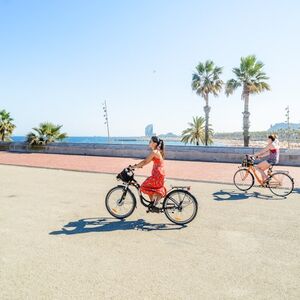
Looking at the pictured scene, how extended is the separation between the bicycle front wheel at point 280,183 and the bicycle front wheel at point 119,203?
197 inches

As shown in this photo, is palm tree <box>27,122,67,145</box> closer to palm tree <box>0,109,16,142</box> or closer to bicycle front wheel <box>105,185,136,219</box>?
palm tree <box>0,109,16,142</box>

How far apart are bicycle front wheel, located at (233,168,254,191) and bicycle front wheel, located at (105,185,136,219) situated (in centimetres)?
482

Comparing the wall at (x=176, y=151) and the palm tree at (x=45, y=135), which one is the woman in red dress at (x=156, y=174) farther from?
the palm tree at (x=45, y=135)

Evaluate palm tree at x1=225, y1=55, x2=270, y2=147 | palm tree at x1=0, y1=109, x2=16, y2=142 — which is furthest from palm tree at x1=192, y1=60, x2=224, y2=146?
palm tree at x1=0, y1=109, x2=16, y2=142

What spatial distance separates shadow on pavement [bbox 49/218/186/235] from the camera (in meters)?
5.84

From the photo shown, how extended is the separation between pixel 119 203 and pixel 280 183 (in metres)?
5.56

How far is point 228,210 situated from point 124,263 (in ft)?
12.5

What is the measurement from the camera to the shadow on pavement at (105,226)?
5.84 meters

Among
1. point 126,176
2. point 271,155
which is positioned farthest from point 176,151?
point 126,176

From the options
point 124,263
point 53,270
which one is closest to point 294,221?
point 124,263

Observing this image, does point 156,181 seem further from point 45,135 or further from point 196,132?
point 196,132

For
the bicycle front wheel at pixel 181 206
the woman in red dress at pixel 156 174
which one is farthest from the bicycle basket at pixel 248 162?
the woman in red dress at pixel 156 174

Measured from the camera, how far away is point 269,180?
9547 millimetres

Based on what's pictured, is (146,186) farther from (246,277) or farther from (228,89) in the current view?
(228,89)
